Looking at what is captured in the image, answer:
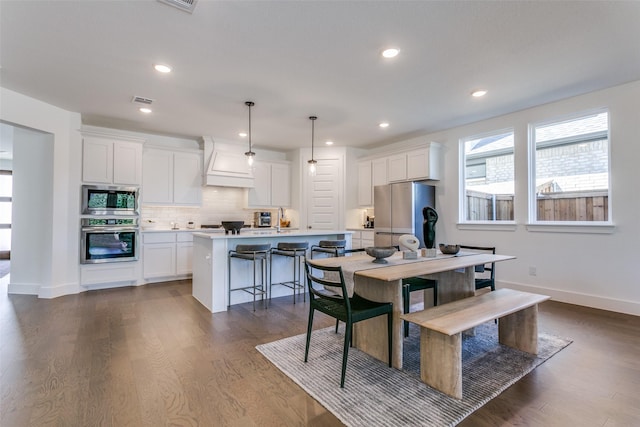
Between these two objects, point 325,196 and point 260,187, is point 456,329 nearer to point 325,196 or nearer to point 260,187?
point 325,196

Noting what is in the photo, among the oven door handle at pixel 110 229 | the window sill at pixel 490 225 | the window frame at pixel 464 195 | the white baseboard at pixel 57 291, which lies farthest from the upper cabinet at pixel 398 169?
the white baseboard at pixel 57 291

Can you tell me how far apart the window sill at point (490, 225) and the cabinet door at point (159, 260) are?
4.87 meters

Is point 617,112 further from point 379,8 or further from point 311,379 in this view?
point 311,379

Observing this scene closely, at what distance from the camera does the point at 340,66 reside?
120 inches

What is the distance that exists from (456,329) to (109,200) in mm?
5111

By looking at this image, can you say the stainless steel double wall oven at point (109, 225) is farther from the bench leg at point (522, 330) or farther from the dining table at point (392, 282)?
the bench leg at point (522, 330)

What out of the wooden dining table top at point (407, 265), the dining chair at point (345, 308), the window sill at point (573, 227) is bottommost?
the dining chair at point (345, 308)

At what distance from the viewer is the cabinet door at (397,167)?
216 inches

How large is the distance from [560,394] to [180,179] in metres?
5.76

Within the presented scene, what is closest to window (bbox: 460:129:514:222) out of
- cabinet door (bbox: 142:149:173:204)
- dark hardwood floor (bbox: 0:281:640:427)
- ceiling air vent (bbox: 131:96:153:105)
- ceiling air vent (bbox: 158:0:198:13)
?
dark hardwood floor (bbox: 0:281:640:427)

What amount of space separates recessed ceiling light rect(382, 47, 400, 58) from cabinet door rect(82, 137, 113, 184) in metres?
4.36

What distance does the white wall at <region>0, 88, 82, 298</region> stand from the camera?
170 inches

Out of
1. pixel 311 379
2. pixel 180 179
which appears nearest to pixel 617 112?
pixel 311 379

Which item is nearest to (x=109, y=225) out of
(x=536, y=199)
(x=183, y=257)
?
(x=183, y=257)
